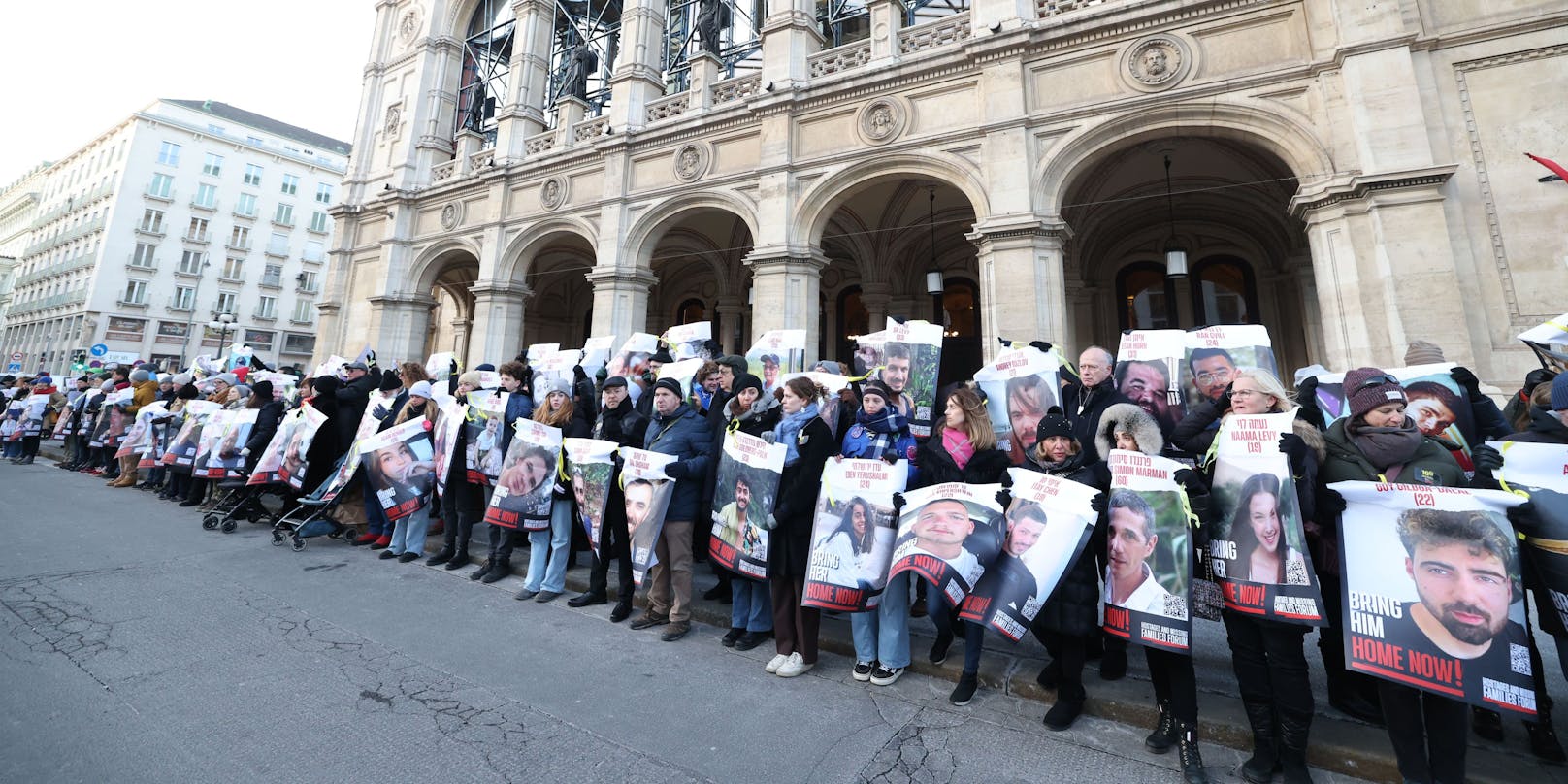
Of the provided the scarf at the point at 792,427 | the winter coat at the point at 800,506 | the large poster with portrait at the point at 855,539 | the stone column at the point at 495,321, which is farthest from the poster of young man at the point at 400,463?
the stone column at the point at 495,321

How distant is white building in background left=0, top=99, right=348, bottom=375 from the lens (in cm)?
4156

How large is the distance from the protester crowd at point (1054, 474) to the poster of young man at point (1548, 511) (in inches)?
3.7

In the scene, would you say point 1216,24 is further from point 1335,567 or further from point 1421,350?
point 1335,567

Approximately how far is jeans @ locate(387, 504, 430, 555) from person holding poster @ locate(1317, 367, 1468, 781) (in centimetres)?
754

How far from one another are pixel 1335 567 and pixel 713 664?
3.56 m

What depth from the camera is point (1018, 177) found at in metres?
9.76

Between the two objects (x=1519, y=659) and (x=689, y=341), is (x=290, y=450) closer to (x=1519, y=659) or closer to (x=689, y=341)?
(x=689, y=341)

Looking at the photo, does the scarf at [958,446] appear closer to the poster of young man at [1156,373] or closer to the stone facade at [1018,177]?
the poster of young man at [1156,373]

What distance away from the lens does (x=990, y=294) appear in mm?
9656

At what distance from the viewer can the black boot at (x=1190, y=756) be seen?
2668 mm

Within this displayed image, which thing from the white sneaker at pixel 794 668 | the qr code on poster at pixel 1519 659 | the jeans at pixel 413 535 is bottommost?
the white sneaker at pixel 794 668

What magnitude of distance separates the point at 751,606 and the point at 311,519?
18.6ft

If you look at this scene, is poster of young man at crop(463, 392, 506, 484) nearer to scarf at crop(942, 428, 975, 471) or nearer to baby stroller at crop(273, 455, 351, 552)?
baby stroller at crop(273, 455, 351, 552)

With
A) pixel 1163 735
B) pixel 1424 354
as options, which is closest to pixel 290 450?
pixel 1163 735
